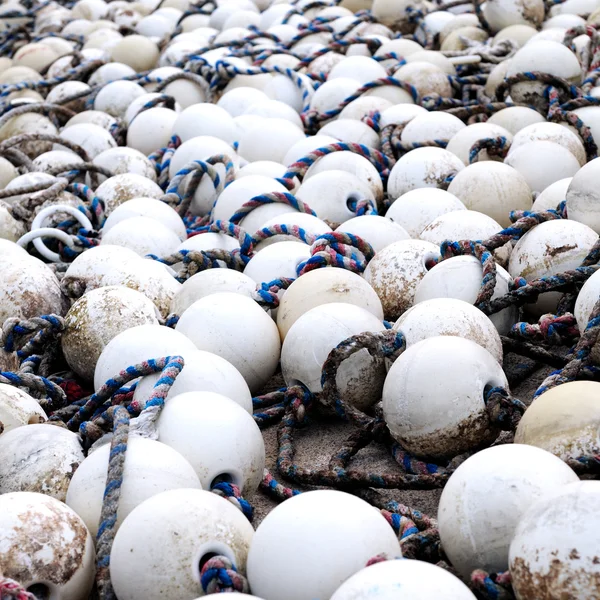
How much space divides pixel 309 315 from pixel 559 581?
1.49 meters

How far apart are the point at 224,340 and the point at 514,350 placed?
100 centimetres

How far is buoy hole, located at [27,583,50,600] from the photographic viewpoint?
2.32 meters

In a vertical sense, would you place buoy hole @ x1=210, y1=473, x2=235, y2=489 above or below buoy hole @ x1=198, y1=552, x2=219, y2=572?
below

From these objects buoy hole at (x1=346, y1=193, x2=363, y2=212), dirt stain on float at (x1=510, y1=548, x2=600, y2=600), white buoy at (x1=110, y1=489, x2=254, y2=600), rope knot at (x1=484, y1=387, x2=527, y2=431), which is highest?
dirt stain on float at (x1=510, y1=548, x2=600, y2=600)

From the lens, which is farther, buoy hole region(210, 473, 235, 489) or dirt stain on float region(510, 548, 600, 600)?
buoy hole region(210, 473, 235, 489)

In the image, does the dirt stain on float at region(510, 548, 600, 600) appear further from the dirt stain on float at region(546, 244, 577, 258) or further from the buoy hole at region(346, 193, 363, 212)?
the buoy hole at region(346, 193, 363, 212)

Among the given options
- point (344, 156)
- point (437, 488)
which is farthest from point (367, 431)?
point (344, 156)

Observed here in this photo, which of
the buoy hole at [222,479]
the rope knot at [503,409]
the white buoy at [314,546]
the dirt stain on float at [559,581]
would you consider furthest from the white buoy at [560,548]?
the buoy hole at [222,479]

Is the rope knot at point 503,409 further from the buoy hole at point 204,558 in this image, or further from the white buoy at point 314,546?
the buoy hole at point 204,558

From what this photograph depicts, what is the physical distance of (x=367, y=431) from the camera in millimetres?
3041

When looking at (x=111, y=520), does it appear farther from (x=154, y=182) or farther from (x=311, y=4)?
(x=311, y=4)

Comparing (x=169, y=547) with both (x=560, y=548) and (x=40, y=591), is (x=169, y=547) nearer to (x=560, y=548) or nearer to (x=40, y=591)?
(x=40, y=591)

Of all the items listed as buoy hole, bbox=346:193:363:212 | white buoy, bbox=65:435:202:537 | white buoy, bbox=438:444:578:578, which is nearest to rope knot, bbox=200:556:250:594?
white buoy, bbox=65:435:202:537

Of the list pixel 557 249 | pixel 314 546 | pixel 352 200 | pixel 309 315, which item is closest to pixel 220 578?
pixel 314 546
